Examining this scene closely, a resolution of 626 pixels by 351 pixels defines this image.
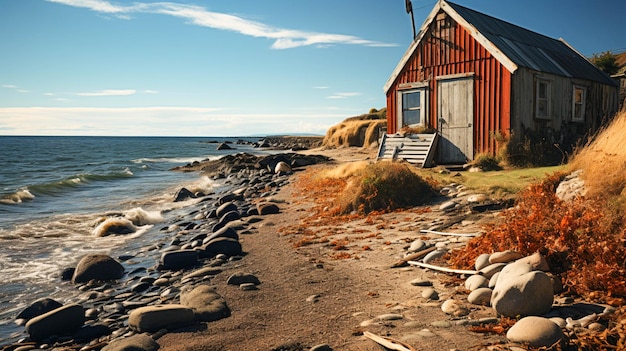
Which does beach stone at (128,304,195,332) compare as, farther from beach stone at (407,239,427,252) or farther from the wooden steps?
the wooden steps

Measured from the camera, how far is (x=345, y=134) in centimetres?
3662

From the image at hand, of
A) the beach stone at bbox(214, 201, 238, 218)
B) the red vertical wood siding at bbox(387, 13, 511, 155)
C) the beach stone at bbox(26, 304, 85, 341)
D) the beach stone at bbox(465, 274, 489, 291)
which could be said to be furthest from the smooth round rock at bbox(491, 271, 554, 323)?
the red vertical wood siding at bbox(387, 13, 511, 155)

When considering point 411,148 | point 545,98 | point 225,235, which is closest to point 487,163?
point 411,148

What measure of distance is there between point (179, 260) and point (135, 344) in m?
3.45

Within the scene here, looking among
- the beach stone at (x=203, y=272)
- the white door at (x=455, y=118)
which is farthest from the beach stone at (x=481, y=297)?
the white door at (x=455, y=118)

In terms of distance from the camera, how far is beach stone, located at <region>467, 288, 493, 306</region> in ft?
14.5

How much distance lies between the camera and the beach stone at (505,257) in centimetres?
500

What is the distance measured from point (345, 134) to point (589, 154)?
30291mm

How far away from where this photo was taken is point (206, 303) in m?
5.35

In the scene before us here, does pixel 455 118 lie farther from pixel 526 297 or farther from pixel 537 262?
pixel 526 297

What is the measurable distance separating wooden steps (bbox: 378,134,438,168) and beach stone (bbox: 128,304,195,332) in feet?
37.4

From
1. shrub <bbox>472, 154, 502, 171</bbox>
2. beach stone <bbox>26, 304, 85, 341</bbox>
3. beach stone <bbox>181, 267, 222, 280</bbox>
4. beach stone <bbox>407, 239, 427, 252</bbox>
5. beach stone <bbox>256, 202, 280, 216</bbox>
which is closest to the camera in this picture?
beach stone <bbox>26, 304, 85, 341</bbox>

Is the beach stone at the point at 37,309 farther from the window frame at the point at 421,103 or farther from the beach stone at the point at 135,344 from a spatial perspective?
the window frame at the point at 421,103

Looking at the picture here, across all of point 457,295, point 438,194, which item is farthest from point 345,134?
point 457,295
